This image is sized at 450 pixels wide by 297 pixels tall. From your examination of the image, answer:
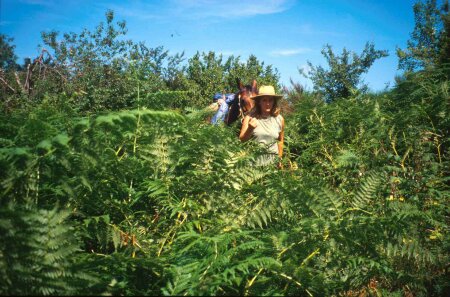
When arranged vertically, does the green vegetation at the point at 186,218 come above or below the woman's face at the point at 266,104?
below

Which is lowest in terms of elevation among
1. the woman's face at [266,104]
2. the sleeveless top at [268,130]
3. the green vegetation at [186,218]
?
the green vegetation at [186,218]

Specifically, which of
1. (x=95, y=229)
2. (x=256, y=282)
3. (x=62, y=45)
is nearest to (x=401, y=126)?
(x=256, y=282)

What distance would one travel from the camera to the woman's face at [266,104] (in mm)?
4988

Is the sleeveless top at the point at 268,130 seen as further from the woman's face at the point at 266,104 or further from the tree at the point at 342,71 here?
the tree at the point at 342,71

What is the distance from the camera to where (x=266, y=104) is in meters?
5.02

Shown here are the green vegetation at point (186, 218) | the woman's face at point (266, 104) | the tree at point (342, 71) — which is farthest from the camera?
the tree at point (342, 71)

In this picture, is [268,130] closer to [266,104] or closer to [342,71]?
[266,104]

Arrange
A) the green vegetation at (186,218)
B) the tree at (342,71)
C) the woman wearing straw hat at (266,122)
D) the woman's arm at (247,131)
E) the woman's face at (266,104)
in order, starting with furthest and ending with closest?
1. the tree at (342,71)
2. the woman's face at (266,104)
3. the woman wearing straw hat at (266,122)
4. the woman's arm at (247,131)
5. the green vegetation at (186,218)

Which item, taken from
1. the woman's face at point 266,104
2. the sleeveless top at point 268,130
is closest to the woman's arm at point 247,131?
the sleeveless top at point 268,130

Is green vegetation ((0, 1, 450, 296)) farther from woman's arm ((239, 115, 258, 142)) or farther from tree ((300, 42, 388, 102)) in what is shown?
tree ((300, 42, 388, 102))

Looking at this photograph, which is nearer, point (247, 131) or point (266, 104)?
point (247, 131)

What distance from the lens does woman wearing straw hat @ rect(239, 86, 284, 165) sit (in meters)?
4.59

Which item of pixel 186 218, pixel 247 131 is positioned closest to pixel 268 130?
pixel 247 131

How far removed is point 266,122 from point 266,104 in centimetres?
35
